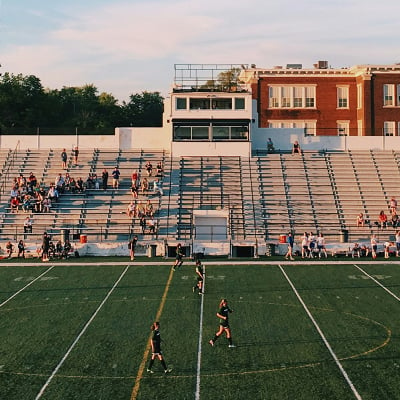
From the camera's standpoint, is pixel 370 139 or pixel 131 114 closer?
pixel 370 139

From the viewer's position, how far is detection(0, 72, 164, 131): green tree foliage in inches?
2702

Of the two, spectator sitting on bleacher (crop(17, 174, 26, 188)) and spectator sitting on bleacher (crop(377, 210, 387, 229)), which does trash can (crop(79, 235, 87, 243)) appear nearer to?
spectator sitting on bleacher (crop(17, 174, 26, 188))

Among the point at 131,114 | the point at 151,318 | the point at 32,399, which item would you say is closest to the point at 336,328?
the point at 151,318

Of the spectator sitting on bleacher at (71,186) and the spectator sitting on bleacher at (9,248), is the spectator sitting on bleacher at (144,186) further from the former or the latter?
the spectator sitting on bleacher at (9,248)

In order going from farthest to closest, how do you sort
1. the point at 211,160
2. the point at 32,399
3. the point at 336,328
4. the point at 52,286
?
the point at 211,160 → the point at 52,286 → the point at 336,328 → the point at 32,399

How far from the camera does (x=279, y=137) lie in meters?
45.2

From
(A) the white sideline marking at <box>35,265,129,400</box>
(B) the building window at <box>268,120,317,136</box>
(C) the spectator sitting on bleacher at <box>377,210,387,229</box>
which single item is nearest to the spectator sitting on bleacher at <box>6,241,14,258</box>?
(A) the white sideline marking at <box>35,265,129,400</box>

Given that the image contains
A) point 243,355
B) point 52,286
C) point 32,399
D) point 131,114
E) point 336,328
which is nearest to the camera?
point 32,399

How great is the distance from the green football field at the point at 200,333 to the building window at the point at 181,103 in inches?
689

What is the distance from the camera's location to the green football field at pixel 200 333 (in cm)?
1446

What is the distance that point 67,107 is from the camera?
84.7 metres

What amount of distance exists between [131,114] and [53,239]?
49838 millimetres

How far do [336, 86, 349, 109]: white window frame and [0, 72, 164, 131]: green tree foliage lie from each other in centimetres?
2653

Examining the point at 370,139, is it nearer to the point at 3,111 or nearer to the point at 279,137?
the point at 279,137
